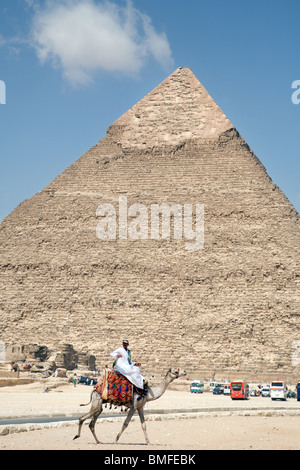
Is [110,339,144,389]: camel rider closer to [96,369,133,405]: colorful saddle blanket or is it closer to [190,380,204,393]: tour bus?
[96,369,133,405]: colorful saddle blanket

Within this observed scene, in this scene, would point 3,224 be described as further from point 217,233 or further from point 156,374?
point 156,374

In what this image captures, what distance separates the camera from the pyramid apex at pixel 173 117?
79312 mm

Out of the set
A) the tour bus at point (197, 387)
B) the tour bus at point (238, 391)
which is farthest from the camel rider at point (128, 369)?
the tour bus at point (197, 387)

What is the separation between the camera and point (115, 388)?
13227mm

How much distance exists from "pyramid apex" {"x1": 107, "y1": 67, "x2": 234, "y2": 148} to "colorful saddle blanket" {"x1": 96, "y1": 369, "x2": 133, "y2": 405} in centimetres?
6557

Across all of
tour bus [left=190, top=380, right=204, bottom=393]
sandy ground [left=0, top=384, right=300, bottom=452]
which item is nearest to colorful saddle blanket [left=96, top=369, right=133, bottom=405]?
sandy ground [left=0, top=384, right=300, bottom=452]

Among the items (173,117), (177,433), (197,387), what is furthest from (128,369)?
(173,117)

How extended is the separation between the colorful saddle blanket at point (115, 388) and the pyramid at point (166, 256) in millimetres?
40803

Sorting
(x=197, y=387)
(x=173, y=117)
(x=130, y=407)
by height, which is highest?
(x=173, y=117)

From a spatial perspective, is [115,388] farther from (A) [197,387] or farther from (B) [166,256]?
(B) [166,256]

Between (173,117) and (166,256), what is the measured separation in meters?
16.8

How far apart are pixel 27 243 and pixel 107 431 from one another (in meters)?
58.7

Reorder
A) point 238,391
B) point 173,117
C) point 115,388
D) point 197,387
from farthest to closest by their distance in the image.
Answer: point 173,117, point 197,387, point 238,391, point 115,388
